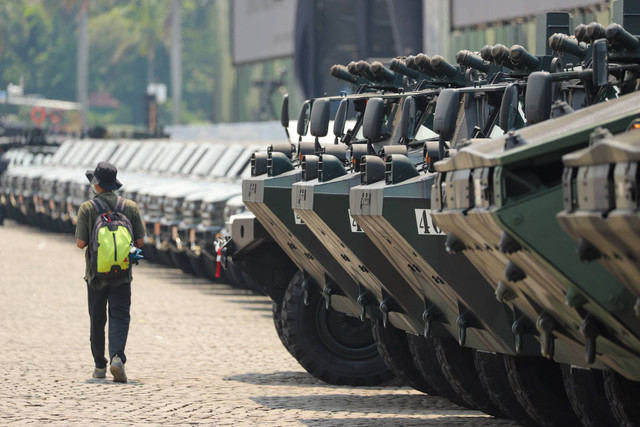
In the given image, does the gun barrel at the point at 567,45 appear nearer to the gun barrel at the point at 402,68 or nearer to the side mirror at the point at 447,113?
the side mirror at the point at 447,113

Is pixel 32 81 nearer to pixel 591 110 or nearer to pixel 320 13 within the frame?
pixel 320 13

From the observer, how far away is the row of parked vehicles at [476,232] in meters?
8.44

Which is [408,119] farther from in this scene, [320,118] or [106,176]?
[106,176]

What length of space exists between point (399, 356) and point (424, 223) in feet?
7.52

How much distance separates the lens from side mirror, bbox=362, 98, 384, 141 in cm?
1315

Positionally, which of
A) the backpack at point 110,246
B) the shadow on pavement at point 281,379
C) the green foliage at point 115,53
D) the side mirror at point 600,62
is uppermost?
the green foliage at point 115,53

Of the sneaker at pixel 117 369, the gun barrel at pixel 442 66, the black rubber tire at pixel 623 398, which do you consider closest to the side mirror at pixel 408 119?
the gun barrel at pixel 442 66

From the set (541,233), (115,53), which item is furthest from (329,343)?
(115,53)

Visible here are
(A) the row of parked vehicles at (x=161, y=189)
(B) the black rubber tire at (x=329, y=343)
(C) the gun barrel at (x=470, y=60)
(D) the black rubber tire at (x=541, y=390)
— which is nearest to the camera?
(D) the black rubber tire at (x=541, y=390)

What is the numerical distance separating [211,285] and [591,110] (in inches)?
618

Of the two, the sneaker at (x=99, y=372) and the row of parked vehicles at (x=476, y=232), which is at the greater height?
the row of parked vehicles at (x=476, y=232)

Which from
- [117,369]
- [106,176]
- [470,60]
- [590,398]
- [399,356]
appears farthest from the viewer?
[106,176]

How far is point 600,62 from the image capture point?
9898mm

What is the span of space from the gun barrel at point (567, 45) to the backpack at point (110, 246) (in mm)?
3812
